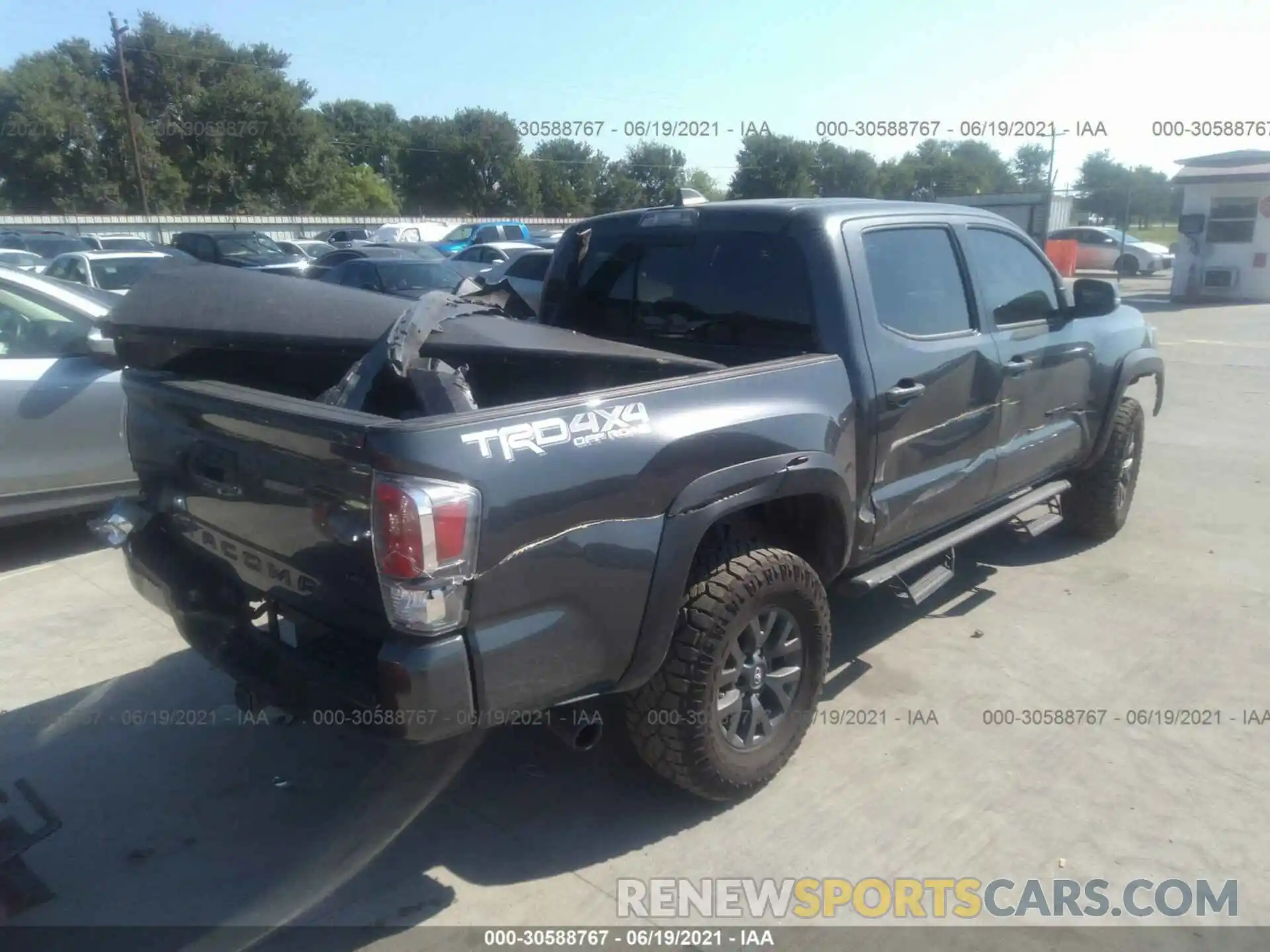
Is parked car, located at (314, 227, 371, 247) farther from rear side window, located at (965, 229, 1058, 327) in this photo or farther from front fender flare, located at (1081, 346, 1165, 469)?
rear side window, located at (965, 229, 1058, 327)

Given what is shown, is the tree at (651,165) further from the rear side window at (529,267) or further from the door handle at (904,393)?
the door handle at (904,393)

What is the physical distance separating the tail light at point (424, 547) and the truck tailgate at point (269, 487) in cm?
9

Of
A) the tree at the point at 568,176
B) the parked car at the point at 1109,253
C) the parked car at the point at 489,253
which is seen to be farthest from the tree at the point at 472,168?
the parked car at the point at 489,253

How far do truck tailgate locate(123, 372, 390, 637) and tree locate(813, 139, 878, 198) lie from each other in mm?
31506

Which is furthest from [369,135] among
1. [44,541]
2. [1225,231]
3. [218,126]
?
[44,541]

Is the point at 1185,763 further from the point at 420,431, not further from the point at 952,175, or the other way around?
the point at 952,175

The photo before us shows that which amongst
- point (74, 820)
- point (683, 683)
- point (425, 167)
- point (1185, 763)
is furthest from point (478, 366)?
point (425, 167)

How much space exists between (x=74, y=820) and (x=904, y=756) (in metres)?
2.92

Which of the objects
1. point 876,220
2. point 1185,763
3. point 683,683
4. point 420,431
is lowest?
point 1185,763

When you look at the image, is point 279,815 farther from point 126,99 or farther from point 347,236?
point 126,99

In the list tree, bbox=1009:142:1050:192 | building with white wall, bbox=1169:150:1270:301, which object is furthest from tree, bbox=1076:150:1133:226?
building with white wall, bbox=1169:150:1270:301

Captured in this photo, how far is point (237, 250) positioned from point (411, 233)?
894cm

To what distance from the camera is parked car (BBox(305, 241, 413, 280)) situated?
19359 millimetres

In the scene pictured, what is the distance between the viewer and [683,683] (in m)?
3.13
